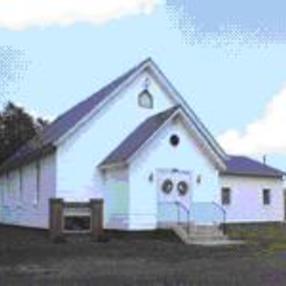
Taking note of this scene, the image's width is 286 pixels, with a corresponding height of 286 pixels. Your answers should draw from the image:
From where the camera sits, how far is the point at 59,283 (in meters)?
18.0

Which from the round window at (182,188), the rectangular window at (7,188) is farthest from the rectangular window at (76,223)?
the rectangular window at (7,188)

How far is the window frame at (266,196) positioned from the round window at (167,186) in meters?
15.8

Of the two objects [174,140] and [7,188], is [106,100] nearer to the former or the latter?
[174,140]

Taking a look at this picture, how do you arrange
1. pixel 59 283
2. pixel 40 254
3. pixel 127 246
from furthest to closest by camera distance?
pixel 127 246 < pixel 40 254 < pixel 59 283

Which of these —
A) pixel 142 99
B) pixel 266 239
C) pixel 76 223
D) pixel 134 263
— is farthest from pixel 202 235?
pixel 134 263

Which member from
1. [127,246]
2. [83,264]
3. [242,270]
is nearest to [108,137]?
[127,246]

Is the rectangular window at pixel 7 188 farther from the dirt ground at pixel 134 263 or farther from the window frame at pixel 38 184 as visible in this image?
the dirt ground at pixel 134 263

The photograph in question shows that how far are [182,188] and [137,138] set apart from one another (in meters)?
2.94

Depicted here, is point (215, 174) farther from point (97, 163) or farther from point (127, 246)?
point (127, 246)

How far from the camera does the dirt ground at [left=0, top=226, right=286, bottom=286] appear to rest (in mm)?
18594

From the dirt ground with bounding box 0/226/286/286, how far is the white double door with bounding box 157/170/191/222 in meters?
3.66

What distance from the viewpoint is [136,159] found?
122 feet

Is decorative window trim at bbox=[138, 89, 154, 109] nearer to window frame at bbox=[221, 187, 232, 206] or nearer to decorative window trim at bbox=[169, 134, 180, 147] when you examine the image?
decorative window trim at bbox=[169, 134, 180, 147]

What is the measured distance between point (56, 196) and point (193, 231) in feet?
23.6
